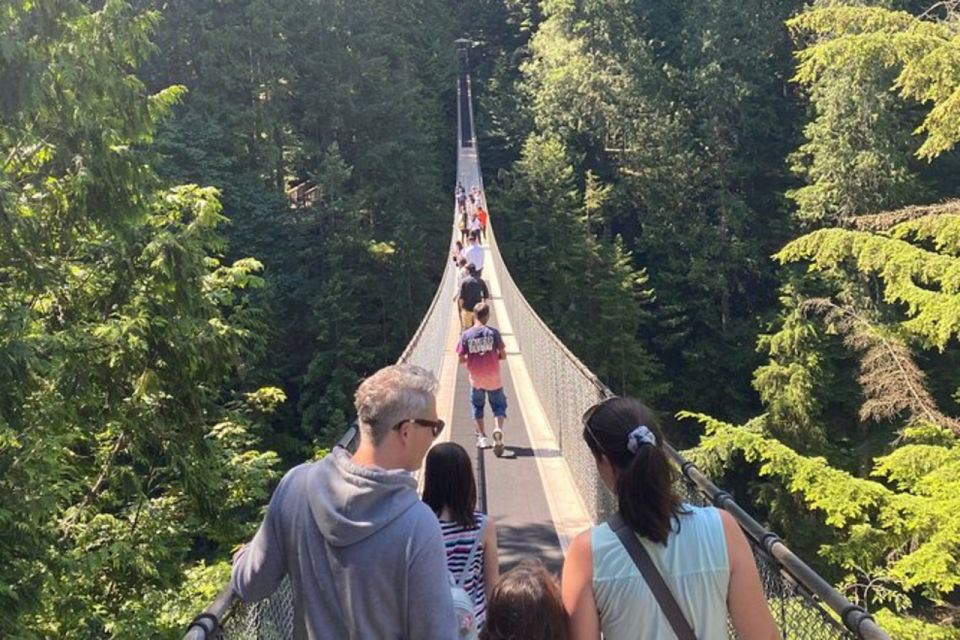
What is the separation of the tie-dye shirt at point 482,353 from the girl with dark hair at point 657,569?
10.8 ft

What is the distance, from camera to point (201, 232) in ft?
21.9

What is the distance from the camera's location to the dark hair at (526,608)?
160 centimetres

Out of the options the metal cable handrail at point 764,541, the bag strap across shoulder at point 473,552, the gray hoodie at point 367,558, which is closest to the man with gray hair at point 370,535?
the gray hoodie at point 367,558

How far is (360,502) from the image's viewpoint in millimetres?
1367

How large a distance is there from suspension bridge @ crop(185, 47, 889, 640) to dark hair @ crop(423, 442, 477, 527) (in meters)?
0.20

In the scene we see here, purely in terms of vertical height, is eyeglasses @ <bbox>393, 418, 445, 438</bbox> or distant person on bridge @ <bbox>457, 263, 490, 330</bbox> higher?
eyeglasses @ <bbox>393, 418, 445, 438</bbox>

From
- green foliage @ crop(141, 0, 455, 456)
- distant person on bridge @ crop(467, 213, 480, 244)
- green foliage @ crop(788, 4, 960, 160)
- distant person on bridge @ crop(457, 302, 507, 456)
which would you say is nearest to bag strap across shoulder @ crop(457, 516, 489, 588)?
distant person on bridge @ crop(457, 302, 507, 456)

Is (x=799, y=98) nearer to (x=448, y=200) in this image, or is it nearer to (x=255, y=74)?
(x=448, y=200)

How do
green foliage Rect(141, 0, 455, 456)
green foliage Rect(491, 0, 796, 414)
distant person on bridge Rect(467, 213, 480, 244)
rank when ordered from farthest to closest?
1. green foliage Rect(491, 0, 796, 414)
2. green foliage Rect(141, 0, 455, 456)
3. distant person on bridge Rect(467, 213, 480, 244)

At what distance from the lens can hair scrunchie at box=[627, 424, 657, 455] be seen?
4.96 feet

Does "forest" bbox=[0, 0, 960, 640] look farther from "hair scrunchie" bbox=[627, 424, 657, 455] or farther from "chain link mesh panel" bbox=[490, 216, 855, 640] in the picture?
"hair scrunchie" bbox=[627, 424, 657, 455]

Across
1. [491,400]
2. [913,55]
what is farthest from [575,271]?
[491,400]

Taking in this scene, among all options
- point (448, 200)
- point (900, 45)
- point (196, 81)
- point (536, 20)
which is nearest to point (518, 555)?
point (900, 45)

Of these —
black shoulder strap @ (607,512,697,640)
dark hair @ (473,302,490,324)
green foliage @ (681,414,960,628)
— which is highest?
dark hair @ (473,302,490,324)
